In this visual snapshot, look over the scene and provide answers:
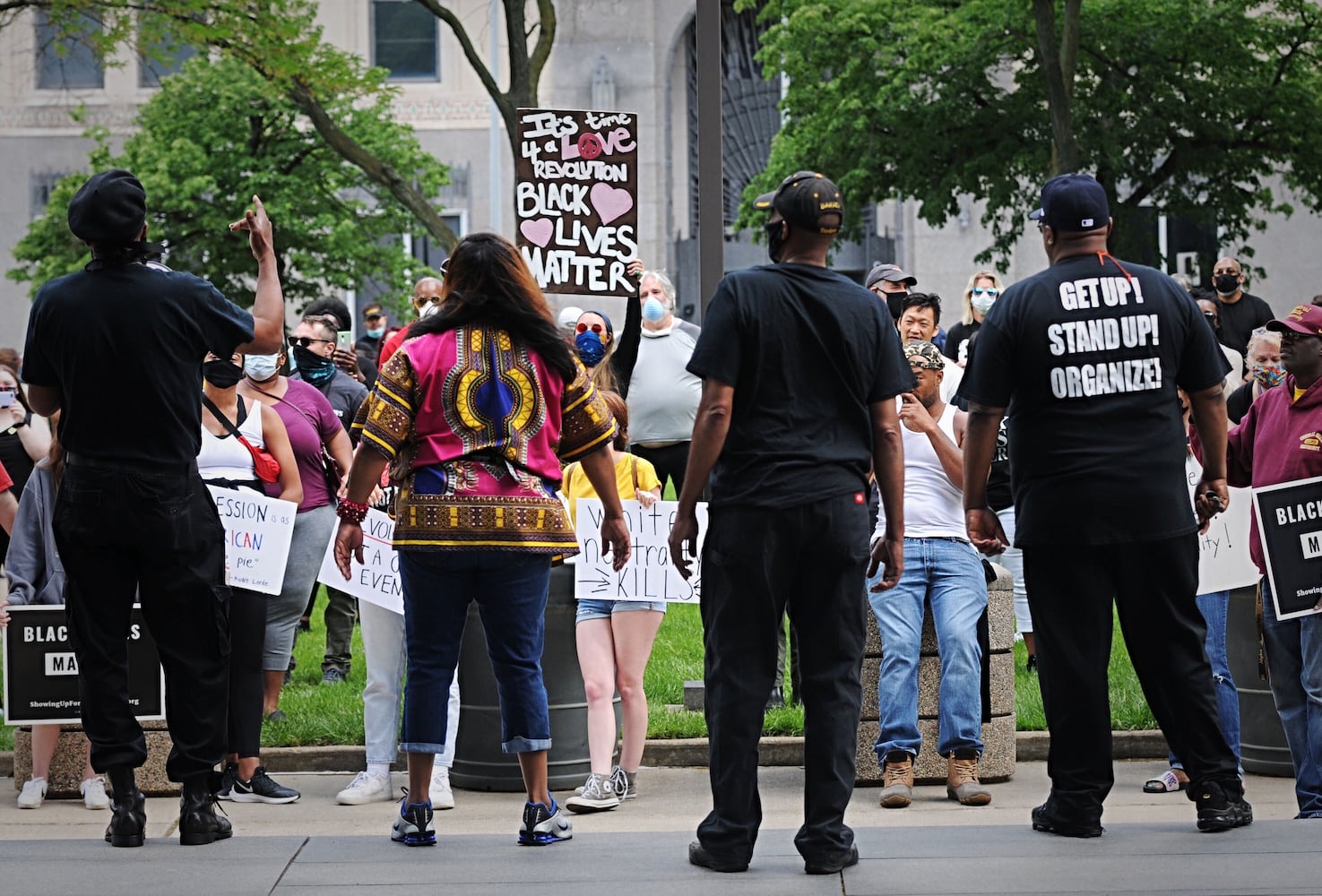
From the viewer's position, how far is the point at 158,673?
794 cm

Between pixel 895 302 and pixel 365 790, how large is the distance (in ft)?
13.9

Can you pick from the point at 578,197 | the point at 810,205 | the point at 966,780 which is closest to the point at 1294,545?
the point at 966,780

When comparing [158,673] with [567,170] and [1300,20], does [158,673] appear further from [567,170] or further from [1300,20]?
[1300,20]

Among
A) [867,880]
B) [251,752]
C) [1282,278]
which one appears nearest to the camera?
[867,880]

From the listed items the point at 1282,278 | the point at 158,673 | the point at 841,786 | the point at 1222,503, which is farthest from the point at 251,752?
the point at 1282,278

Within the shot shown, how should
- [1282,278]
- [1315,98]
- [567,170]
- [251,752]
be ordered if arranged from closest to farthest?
[251,752] → [567,170] → [1315,98] → [1282,278]

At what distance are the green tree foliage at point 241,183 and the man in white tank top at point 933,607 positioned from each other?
59.8 feet

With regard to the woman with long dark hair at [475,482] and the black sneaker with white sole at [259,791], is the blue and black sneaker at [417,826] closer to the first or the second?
the woman with long dark hair at [475,482]

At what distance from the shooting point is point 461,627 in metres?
5.94

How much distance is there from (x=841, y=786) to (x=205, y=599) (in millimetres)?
2211

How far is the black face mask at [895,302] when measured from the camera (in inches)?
398

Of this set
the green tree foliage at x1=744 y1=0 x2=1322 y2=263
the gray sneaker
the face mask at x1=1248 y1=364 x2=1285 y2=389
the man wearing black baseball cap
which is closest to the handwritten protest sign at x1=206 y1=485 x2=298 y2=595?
the gray sneaker

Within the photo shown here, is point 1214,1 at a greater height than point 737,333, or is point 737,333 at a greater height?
point 1214,1

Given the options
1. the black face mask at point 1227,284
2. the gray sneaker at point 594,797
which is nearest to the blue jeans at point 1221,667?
the gray sneaker at point 594,797
